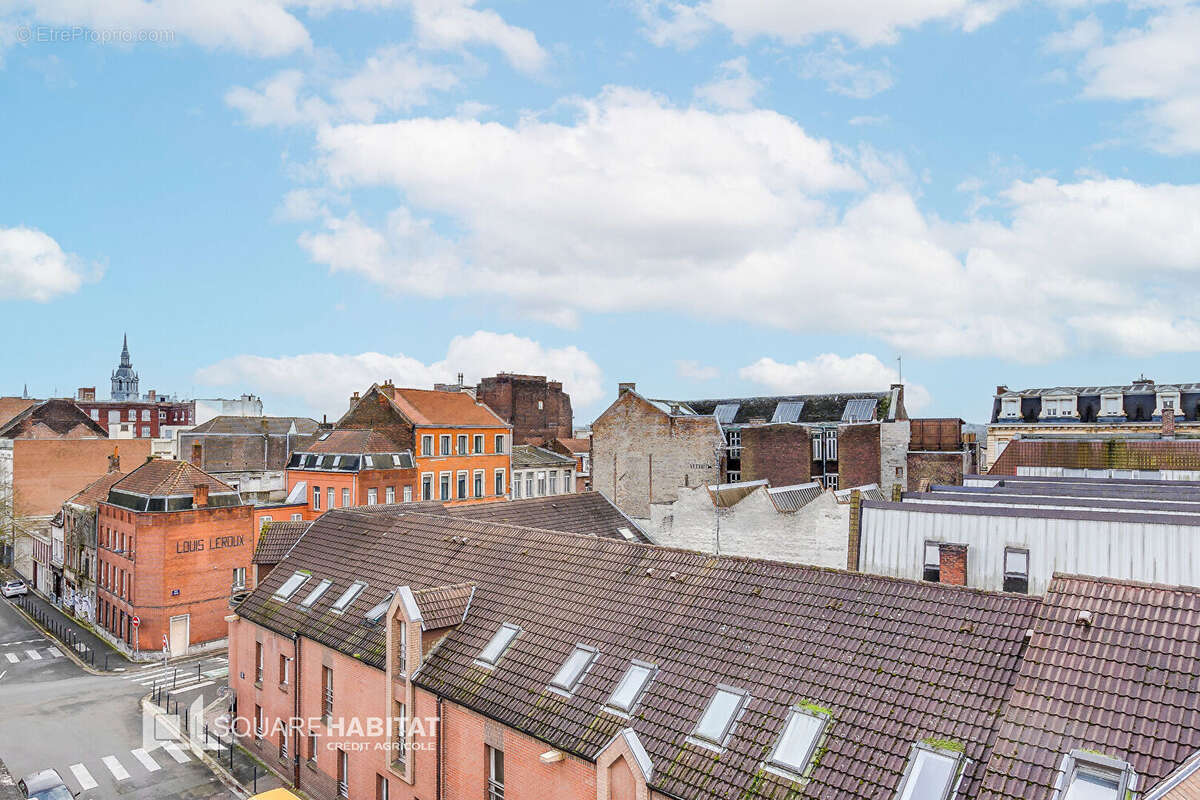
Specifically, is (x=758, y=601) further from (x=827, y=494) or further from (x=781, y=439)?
(x=781, y=439)

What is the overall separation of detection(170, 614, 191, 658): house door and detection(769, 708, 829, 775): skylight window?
33534 millimetres

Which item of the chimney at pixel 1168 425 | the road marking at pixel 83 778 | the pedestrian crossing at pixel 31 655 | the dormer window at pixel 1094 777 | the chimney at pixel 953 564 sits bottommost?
the pedestrian crossing at pixel 31 655

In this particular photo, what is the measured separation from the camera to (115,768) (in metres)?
22.6

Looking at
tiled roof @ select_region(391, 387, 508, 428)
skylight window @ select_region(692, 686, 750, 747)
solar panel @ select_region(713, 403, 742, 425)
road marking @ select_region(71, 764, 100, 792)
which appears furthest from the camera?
solar panel @ select_region(713, 403, 742, 425)

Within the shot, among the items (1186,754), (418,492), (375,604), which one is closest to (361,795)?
(375,604)

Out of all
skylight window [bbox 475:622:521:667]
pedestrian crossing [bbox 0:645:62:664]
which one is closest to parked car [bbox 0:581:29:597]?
pedestrian crossing [bbox 0:645:62:664]

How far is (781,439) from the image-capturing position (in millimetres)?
49344

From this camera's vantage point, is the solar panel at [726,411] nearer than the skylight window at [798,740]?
No

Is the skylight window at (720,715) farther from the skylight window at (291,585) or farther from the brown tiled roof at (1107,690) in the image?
the skylight window at (291,585)

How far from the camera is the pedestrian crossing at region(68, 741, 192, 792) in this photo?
71.6 feet

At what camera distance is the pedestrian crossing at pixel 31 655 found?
33719mm

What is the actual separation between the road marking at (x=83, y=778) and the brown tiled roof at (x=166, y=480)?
47.3 ft

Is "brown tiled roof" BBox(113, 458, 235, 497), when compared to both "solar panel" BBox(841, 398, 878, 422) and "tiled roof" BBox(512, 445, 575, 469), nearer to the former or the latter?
"tiled roof" BBox(512, 445, 575, 469)

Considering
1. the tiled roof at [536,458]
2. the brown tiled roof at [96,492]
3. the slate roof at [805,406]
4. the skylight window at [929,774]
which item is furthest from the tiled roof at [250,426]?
the skylight window at [929,774]
